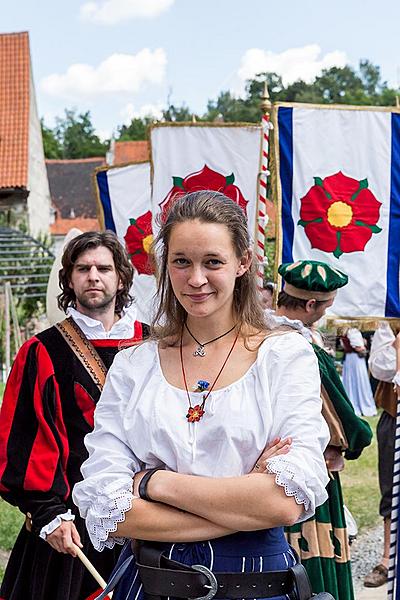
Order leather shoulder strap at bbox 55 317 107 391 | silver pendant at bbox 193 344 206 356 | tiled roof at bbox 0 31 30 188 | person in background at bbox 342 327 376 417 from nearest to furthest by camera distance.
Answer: silver pendant at bbox 193 344 206 356
leather shoulder strap at bbox 55 317 107 391
person in background at bbox 342 327 376 417
tiled roof at bbox 0 31 30 188

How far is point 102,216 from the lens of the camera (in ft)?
22.0

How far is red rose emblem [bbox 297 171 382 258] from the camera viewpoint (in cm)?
470

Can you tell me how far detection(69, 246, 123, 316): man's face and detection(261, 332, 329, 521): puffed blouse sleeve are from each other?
1387 millimetres

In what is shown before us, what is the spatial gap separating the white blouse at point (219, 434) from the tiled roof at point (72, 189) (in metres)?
44.3

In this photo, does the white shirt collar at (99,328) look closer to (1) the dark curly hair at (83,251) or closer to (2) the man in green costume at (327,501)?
(1) the dark curly hair at (83,251)

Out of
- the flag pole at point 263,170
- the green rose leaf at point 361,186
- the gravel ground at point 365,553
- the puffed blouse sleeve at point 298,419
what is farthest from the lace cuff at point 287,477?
the gravel ground at point 365,553

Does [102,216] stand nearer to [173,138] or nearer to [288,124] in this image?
[173,138]

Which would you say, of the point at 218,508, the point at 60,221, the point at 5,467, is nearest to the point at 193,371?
the point at 218,508

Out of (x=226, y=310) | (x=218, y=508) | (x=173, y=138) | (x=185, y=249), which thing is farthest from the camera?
(x=173, y=138)

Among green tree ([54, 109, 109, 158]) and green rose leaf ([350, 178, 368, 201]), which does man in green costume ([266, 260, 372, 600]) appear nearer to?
green rose leaf ([350, 178, 368, 201])

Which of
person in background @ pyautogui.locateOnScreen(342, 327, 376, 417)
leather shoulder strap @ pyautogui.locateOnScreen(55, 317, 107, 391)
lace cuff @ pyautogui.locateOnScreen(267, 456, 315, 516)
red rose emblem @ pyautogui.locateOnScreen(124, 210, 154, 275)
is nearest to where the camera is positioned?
lace cuff @ pyautogui.locateOnScreen(267, 456, 315, 516)

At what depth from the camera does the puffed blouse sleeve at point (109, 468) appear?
6.09ft

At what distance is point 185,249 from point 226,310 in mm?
210

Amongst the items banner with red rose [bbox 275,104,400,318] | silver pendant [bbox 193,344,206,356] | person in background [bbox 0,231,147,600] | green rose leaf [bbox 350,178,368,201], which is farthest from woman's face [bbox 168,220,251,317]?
green rose leaf [bbox 350,178,368,201]
